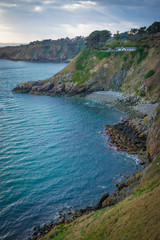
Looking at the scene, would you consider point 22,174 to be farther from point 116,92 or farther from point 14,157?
point 116,92

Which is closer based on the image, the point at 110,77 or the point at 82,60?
the point at 110,77

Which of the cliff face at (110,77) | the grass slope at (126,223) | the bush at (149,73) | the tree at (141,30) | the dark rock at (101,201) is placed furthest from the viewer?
the tree at (141,30)

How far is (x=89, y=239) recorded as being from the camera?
17.2 m

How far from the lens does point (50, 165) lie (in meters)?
34.9

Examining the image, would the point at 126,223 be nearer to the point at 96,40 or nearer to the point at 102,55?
the point at 102,55

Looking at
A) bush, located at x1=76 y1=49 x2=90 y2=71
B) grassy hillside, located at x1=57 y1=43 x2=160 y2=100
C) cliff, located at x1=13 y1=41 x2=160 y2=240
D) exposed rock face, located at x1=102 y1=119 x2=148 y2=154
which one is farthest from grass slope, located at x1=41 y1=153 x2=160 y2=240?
bush, located at x1=76 y1=49 x2=90 y2=71

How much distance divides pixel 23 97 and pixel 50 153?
5057cm

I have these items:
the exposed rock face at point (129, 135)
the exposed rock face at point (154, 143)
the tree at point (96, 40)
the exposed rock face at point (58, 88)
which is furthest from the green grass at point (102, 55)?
the exposed rock face at point (154, 143)

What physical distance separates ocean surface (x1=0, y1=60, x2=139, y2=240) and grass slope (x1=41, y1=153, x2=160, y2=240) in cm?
487

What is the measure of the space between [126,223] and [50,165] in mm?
20963

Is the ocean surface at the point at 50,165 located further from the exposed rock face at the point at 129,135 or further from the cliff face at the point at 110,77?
the cliff face at the point at 110,77

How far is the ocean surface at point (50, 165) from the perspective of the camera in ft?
84.9

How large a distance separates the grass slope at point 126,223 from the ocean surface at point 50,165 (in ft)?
16.0

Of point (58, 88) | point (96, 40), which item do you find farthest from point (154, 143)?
point (96, 40)
